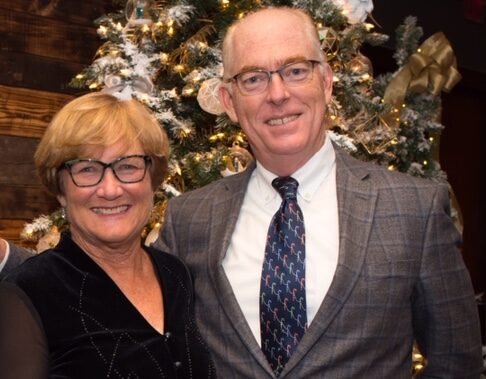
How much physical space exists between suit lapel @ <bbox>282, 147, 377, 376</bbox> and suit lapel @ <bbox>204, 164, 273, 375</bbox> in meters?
0.12

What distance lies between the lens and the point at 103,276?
5.74 feet

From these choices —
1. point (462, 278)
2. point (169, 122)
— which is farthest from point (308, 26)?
point (169, 122)

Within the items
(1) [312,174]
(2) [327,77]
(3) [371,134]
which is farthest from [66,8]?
(1) [312,174]

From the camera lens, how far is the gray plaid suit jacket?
1.71 meters

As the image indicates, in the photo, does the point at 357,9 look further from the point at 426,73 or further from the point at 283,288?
the point at 283,288

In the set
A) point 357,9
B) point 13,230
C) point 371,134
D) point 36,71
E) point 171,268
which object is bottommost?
point 13,230

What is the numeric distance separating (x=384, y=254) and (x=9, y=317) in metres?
0.81

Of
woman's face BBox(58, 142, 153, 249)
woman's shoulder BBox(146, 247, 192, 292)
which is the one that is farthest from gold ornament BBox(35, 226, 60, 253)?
woman's face BBox(58, 142, 153, 249)

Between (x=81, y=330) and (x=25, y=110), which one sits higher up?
(x=25, y=110)

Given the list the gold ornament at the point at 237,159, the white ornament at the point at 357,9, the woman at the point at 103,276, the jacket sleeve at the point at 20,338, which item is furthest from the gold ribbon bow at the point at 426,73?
the jacket sleeve at the point at 20,338

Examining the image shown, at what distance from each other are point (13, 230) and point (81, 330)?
212cm

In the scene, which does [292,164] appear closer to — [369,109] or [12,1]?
[369,109]

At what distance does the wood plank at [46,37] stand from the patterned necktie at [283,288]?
2.22 metres

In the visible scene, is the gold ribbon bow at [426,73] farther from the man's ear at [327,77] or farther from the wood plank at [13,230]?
the wood plank at [13,230]
